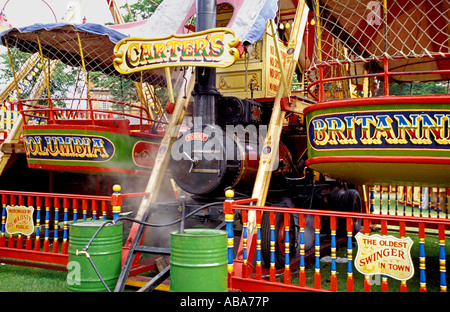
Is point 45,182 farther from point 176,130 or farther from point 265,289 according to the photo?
point 265,289

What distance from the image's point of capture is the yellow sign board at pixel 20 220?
5949 mm

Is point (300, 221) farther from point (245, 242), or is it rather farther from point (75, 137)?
point (75, 137)

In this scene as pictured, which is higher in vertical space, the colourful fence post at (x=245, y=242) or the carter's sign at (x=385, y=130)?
the carter's sign at (x=385, y=130)

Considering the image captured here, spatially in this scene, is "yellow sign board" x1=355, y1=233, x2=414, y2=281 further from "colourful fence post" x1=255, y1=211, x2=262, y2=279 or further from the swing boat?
the swing boat

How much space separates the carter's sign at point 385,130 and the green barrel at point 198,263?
185 centimetres

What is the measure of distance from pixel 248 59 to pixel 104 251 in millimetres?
4308

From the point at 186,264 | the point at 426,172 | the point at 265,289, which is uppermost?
the point at 426,172

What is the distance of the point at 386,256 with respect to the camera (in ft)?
12.9

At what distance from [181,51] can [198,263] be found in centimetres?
275

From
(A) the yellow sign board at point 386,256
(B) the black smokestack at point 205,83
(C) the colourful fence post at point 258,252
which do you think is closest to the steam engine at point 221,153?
(B) the black smokestack at point 205,83

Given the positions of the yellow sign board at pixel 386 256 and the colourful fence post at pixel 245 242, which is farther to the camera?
the colourful fence post at pixel 245 242

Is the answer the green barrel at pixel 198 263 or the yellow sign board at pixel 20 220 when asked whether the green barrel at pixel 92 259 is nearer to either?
the green barrel at pixel 198 263
